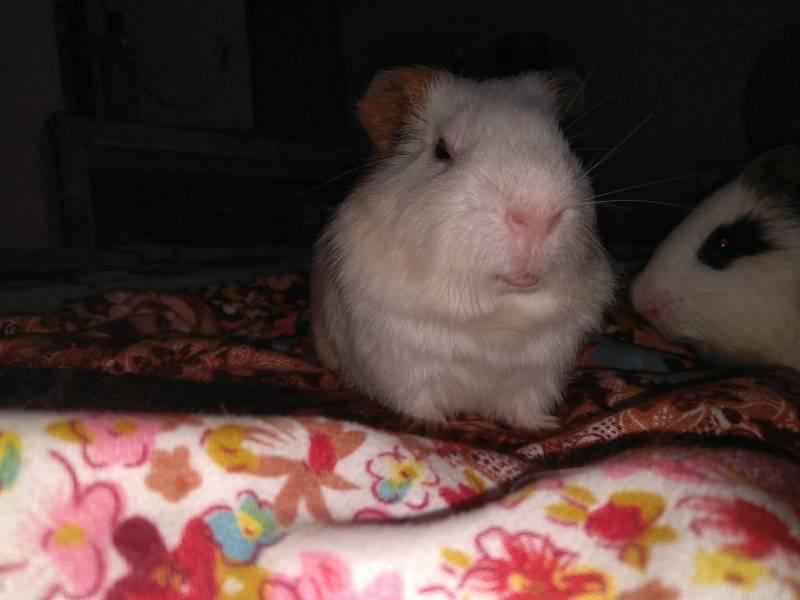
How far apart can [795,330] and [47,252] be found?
13.7 feet

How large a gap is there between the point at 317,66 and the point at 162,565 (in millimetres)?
7385

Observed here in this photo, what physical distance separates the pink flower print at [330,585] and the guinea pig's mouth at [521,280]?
0.86 m

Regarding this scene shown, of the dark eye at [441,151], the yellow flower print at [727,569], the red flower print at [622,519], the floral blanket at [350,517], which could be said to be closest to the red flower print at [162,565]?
the floral blanket at [350,517]

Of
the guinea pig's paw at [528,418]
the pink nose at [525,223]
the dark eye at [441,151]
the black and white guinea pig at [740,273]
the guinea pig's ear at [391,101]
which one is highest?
the guinea pig's ear at [391,101]

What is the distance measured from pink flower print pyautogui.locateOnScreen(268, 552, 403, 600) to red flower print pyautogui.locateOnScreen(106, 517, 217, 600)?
0.10m

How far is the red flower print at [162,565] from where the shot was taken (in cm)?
72

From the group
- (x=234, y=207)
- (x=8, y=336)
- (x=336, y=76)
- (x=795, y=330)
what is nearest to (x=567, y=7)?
(x=336, y=76)

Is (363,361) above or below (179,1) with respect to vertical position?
below

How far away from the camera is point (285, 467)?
0.87 m

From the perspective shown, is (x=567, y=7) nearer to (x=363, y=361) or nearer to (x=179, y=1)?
(x=179, y=1)

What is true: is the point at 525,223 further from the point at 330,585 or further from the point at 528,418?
the point at 330,585

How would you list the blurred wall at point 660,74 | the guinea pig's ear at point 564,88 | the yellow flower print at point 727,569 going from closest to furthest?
the yellow flower print at point 727,569, the guinea pig's ear at point 564,88, the blurred wall at point 660,74

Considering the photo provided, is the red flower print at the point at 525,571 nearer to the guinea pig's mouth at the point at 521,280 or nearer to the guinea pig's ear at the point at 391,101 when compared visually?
the guinea pig's mouth at the point at 521,280

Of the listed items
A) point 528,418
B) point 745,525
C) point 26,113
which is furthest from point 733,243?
point 26,113
